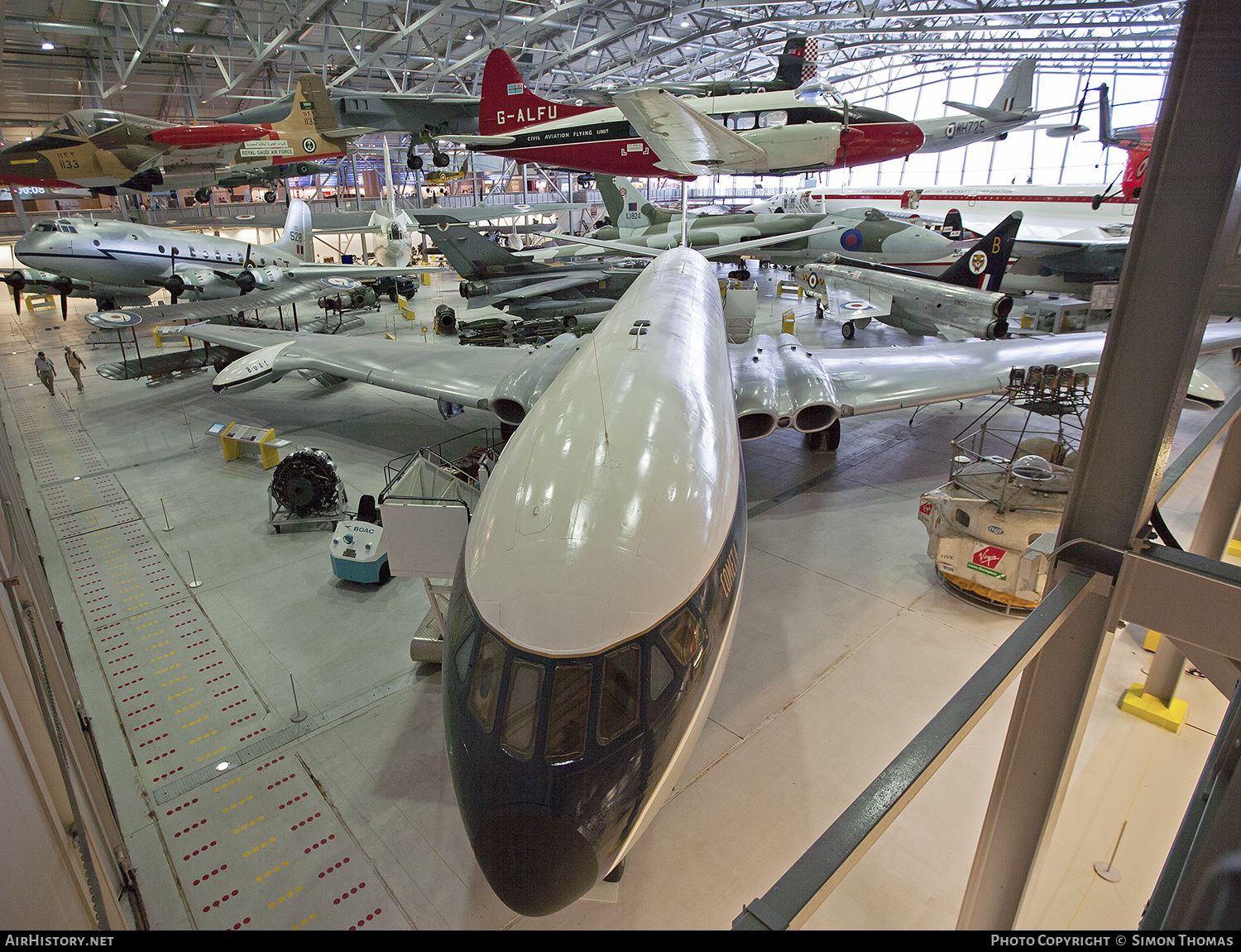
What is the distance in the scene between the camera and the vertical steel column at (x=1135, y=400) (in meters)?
2.84

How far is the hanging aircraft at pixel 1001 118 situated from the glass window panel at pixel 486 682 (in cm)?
3219

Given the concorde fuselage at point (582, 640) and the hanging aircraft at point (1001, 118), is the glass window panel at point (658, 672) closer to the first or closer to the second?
the concorde fuselage at point (582, 640)

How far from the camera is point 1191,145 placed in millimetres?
2900

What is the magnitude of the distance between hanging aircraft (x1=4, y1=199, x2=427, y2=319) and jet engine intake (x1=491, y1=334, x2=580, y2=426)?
10429 millimetres

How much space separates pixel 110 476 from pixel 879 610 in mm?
13701

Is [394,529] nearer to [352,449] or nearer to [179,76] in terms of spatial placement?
[352,449]

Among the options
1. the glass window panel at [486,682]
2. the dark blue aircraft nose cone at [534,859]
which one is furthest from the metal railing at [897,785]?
the glass window panel at [486,682]

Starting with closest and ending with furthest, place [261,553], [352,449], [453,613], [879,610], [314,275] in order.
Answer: [453,613] → [879,610] → [261,553] → [352,449] → [314,275]

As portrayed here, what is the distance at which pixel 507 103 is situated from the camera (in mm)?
19516

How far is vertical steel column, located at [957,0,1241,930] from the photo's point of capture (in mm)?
2844

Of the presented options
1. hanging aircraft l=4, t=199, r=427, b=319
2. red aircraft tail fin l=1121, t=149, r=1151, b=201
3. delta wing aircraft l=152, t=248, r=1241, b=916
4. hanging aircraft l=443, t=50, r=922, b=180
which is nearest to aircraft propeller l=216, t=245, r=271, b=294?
hanging aircraft l=4, t=199, r=427, b=319

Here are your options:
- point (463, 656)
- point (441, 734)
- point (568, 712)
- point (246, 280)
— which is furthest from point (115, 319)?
point (568, 712)

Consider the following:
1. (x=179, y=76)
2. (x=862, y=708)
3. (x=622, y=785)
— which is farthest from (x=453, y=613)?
(x=179, y=76)

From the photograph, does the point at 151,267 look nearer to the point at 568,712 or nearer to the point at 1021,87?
the point at 568,712
